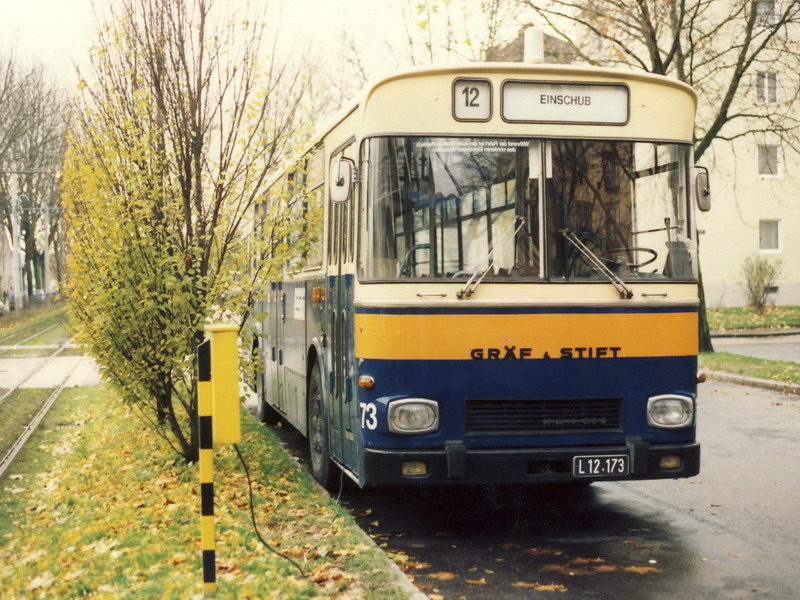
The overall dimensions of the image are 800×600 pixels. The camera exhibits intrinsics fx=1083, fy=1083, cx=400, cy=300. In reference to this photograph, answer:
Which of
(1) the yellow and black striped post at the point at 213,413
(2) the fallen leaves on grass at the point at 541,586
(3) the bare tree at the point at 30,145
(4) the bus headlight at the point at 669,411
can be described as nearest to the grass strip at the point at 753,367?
(4) the bus headlight at the point at 669,411

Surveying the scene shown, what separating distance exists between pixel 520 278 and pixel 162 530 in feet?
9.59

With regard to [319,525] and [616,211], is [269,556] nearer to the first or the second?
[319,525]

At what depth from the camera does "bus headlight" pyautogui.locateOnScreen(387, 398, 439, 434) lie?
22.7ft

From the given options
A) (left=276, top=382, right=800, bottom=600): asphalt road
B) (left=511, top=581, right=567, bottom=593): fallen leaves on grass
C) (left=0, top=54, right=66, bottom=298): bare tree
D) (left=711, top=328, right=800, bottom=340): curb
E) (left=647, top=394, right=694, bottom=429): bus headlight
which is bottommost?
(left=711, top=328, right=800, bottom=340): curb

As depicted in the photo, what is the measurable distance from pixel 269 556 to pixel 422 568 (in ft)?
3.02

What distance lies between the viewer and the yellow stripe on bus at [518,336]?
6922 mm

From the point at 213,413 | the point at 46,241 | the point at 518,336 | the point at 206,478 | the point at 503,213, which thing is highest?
the point at 46,241

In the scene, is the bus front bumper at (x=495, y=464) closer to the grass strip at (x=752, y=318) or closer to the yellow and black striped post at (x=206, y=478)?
the yellow and black striped post at (x=206, y=478)

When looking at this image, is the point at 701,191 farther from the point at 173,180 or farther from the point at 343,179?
the point at 173,180

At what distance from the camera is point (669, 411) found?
23.6 ft

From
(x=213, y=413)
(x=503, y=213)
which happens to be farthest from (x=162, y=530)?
(x=503, y=213)

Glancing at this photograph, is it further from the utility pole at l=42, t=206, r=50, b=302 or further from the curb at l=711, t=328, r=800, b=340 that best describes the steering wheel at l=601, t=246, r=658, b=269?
the utility pole at l=42, t=206, r=50, b=302

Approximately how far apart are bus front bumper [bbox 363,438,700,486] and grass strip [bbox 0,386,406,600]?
49 cm

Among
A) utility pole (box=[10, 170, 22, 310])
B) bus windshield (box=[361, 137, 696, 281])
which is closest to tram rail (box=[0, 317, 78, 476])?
bus windshield (box=[361, 137, 696, 281])
